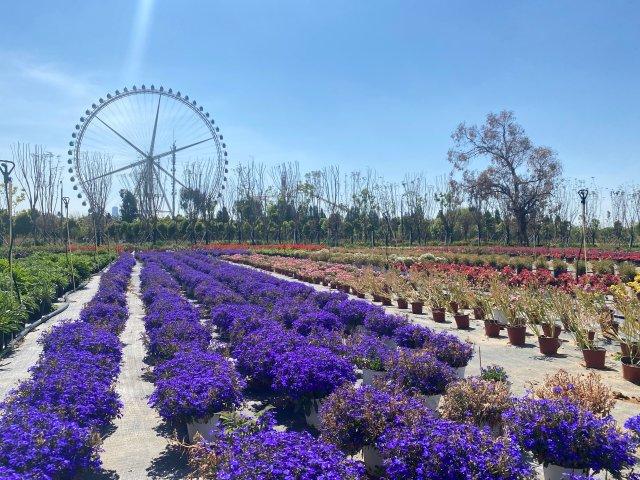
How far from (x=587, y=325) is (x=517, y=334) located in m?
A: 1.22

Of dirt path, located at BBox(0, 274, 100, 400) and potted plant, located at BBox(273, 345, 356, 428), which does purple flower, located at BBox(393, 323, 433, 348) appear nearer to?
potted plant, located at BBox(273, 345, 356, 428)

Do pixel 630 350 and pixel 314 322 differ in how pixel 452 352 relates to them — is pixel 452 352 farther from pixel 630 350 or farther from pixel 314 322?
pixel 314 322

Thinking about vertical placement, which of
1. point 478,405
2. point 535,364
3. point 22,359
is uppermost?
point 478,405

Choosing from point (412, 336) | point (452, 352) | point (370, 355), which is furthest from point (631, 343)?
point (370, 355)

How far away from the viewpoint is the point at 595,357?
7.37 m

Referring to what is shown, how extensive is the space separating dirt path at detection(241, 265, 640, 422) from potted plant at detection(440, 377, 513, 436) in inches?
47.0

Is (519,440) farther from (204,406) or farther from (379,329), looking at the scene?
(379,329)

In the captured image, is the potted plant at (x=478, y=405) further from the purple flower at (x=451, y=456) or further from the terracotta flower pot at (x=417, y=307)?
the terracotta flower pot at (x=417, y=307)

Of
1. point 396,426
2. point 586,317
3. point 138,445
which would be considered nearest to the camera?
point 396,426

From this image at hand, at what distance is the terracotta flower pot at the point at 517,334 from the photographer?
29.6 ft

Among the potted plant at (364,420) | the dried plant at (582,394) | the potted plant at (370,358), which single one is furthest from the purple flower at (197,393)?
the dried plant at (582,394)

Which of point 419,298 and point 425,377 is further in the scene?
point 419,298

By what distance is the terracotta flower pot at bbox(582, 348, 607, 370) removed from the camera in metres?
7.34

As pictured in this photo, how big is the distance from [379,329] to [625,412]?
3890mm
